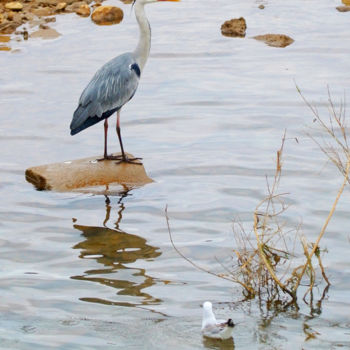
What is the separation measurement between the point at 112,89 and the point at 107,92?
2.7 inches

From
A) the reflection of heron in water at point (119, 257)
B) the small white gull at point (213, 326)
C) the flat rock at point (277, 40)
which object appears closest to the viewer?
the small white gull at point (213, 326)

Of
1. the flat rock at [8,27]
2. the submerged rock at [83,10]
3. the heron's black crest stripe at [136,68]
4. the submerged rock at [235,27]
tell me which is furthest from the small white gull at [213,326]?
the submerged rock at [83,10]

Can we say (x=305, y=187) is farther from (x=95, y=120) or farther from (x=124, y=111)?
(x=124, y=111)

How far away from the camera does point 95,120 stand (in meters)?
10.3

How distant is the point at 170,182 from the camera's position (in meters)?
10.2

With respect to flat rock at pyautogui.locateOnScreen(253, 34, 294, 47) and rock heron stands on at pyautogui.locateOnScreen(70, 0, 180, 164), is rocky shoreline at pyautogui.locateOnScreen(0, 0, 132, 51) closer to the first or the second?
flat rock at pyautogui.locateOnScreen(253, 34, 294, 47)

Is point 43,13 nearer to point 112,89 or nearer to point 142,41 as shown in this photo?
point 142,41

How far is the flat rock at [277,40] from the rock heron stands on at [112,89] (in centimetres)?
A: 489

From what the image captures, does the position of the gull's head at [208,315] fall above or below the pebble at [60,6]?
below

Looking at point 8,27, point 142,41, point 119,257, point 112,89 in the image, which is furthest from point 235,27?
point 119,257

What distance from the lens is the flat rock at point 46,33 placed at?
15805 millimetres

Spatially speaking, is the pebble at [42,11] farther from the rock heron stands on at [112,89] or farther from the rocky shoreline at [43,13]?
the rock heron stands on at [112,89]

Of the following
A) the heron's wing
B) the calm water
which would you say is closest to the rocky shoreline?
the calm water

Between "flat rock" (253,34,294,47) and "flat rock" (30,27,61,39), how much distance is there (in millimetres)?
3309
